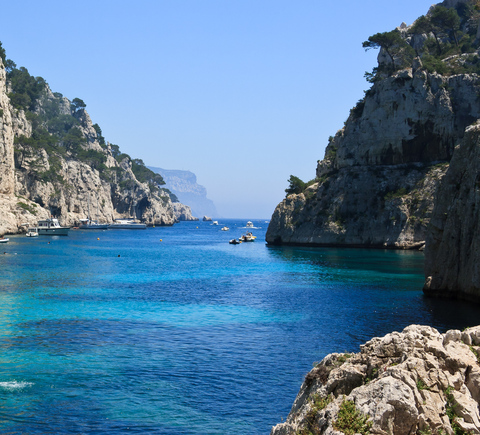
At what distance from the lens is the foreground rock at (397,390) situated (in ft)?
34.4

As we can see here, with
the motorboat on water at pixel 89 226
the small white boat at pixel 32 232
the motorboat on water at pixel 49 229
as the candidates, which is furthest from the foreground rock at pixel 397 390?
the motorboat on water at pixel 89 226

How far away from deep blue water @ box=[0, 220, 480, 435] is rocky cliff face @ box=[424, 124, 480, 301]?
105 inches

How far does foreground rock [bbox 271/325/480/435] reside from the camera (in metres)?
A: 10.5

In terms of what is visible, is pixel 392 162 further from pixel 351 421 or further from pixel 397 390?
pixel 351 421

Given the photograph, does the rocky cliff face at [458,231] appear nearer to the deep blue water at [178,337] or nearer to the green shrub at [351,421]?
the deep blue water at [178,337]

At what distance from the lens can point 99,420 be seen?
18781mm

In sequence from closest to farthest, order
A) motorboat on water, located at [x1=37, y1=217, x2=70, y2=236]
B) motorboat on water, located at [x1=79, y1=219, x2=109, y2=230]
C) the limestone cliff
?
1. the limestone cliff
2. motorboat on water, located at [x1=37, y1=217, x2=70, y2=236]
3. motorboat on water, located at [x1=79, y1=219, x2=109, y2=230]

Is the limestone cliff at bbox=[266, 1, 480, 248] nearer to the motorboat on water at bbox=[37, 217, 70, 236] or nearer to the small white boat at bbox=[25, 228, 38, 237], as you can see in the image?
the small white boat at bbox=[25, 228, 38, 237]

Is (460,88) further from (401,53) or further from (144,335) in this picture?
(144,335)

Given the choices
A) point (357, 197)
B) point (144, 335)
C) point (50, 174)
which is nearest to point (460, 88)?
point (357, 197)

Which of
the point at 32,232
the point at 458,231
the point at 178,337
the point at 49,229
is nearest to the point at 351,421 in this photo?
the point at 178,337

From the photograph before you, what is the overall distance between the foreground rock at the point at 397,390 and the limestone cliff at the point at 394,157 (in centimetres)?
8883

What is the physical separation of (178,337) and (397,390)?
73.9 ft

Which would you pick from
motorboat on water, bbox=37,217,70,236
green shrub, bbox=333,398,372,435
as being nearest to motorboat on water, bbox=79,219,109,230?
motorboat on water, bbox=37,217,70,236
